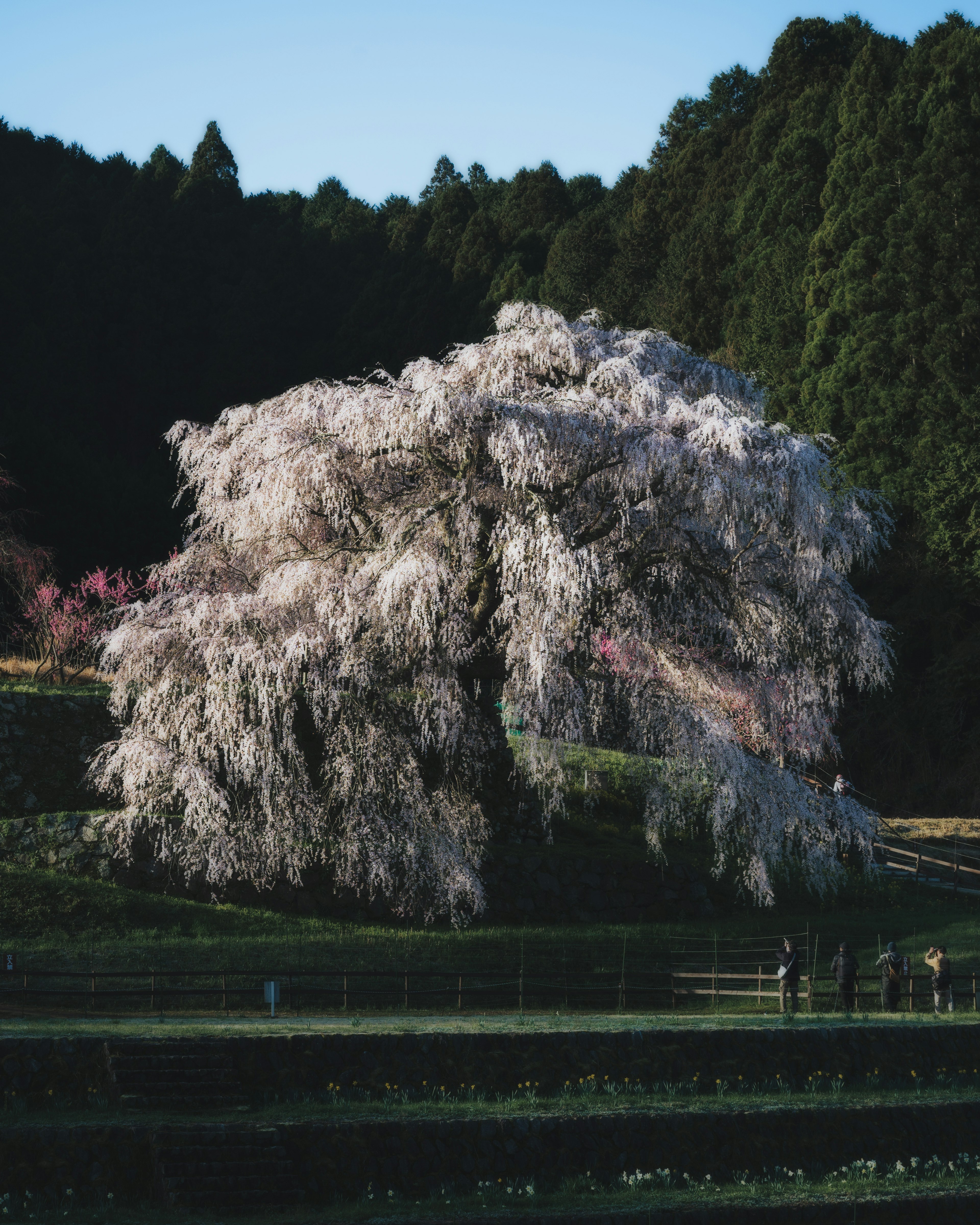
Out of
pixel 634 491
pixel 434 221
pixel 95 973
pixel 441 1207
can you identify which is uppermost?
pixel 434 221

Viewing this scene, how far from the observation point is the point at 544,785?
61.9ft

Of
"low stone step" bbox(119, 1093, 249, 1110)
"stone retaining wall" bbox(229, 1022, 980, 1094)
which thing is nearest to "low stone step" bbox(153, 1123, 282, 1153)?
"low stone step" bbox(119, 1093, 249, 1110)

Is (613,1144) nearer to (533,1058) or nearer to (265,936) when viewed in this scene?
(533,1058)

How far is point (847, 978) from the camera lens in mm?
17031

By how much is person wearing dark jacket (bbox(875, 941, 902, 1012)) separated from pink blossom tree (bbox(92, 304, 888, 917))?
1.41 m

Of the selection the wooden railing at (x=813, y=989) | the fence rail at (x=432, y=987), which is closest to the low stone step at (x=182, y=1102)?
the fence rail at (x=432, y=987)

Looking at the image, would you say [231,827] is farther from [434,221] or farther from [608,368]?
[434,221]

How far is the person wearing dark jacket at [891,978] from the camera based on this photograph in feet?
56.2

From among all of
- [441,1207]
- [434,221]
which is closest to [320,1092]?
[441,1207]

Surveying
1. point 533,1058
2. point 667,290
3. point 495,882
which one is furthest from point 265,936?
point 667,290

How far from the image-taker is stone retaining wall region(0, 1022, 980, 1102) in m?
11.7

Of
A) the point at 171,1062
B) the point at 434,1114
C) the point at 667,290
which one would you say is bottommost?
the point at 434,1114

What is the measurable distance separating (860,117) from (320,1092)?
3936cm

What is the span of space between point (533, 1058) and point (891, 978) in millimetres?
6382
